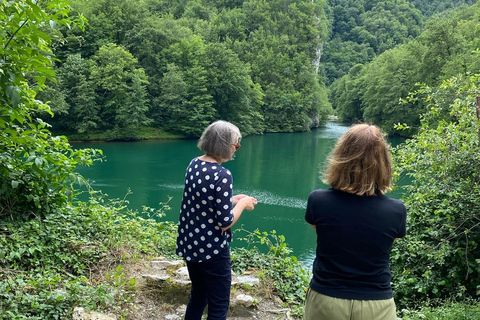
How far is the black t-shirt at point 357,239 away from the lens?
1476 mm

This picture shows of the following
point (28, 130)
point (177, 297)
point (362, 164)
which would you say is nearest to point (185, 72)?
point (28, 130)

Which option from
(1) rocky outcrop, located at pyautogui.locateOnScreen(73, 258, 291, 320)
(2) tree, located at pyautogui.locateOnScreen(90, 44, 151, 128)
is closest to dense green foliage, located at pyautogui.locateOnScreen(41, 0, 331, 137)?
(2) tree, located at pyautogui.locateOnScreen(90, 44, 151, 128)

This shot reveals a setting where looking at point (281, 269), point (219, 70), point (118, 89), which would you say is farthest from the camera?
point (219, 70)

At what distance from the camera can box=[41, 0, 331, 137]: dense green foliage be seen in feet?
105

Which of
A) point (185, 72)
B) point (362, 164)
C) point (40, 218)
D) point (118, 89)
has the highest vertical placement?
point (185, 72)

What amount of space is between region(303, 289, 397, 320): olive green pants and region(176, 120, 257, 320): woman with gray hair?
737 millimetres

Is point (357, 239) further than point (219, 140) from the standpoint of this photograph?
No

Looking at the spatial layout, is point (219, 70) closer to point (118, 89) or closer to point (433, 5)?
point (118, 89)

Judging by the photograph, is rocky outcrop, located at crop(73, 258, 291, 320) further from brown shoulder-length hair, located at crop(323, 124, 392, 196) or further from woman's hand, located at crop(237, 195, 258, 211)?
brown shoulder-length hair, located at crop(323, 124, 392, 196)

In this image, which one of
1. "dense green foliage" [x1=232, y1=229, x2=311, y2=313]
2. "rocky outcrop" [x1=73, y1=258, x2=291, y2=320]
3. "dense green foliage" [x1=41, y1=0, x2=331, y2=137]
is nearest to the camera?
"rocky outcrop" [x1=73, y1=258, x2=291, y2=320]

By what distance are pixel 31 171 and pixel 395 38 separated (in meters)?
97.1

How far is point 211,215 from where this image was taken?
2135mm

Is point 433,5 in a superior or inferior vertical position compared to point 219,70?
superior

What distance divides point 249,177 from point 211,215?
18368mm
